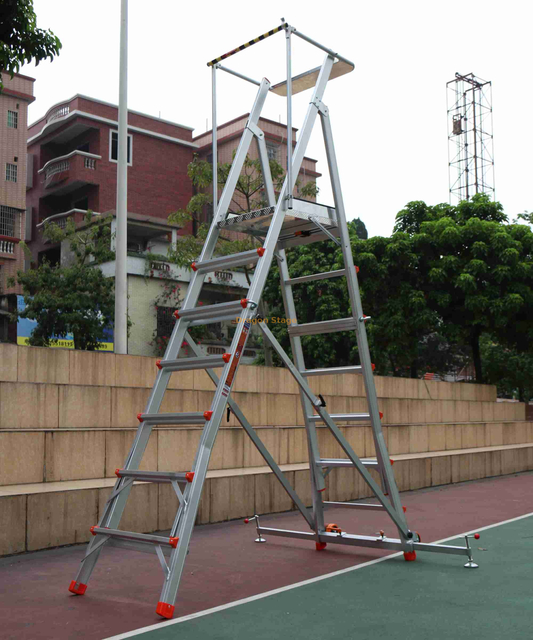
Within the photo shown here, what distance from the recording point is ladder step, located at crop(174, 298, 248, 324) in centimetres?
538

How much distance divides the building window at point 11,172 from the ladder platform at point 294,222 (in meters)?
33.5

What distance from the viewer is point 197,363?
5340 millimetres

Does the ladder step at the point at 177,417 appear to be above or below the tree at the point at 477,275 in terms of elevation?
below

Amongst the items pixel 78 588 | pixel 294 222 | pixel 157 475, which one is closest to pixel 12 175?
pixel 294 222

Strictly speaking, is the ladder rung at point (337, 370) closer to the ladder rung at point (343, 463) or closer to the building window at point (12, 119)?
the ladder rung at point (343, 463)

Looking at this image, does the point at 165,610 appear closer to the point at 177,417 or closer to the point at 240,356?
the point at 177,417

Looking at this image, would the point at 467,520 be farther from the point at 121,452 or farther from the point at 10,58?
the point at 10,58

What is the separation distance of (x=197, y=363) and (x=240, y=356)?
37 cm

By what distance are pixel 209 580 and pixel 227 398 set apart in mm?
1736

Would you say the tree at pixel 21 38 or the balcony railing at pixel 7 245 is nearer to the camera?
the tree at pixel 21 38

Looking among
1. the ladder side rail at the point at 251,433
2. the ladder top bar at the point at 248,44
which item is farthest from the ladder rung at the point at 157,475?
the ladder top bar at the point at 248,44

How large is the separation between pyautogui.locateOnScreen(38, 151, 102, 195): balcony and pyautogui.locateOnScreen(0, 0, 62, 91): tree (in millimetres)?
31726

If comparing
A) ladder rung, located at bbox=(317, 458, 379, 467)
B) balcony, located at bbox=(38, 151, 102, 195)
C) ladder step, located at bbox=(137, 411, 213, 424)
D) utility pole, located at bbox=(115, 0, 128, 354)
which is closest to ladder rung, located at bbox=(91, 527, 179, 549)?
ladder step, located at bbox=(137, 411, 213, 424)

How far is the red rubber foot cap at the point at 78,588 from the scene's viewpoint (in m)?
5.33
